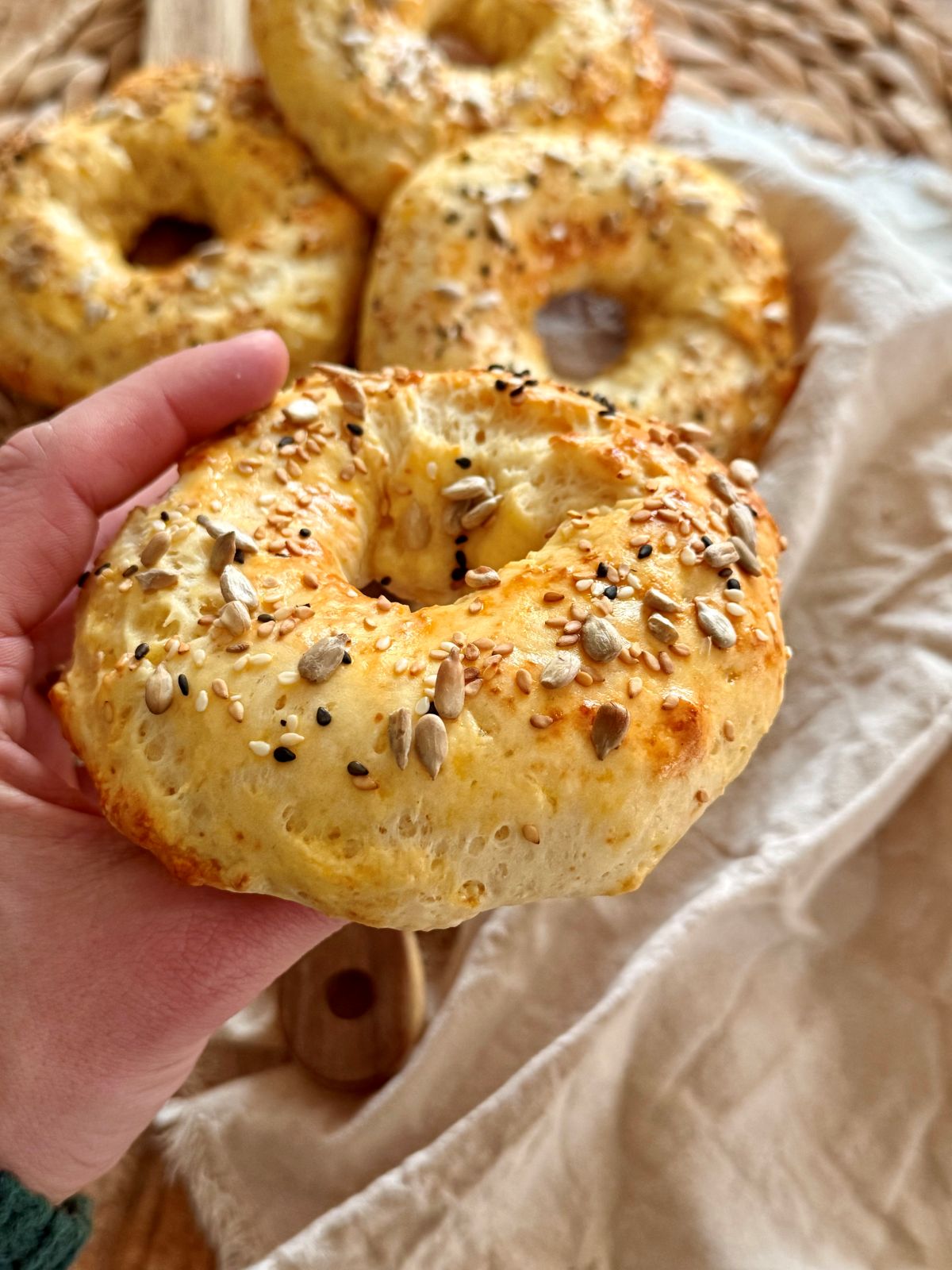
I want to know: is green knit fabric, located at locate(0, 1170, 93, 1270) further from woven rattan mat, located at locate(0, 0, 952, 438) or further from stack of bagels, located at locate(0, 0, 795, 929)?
woven rattan mat, located at locate(0, 0, 952, 438)

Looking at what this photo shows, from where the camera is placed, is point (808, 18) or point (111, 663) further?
point (808, 18)

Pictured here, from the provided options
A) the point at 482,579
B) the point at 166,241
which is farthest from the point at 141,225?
the point at 482,579

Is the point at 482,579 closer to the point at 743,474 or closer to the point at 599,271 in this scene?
the point at 743,474

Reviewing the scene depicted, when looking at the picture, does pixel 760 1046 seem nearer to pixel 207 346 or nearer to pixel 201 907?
pixel 201 907

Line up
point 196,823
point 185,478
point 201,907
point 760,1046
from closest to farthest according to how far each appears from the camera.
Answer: point 196,823 < point 201,907 < point 185,478 < point 760,1046

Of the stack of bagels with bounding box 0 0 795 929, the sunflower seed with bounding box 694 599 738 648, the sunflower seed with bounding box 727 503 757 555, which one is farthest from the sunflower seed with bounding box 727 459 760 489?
the sunflower seed with bounding box 694 599 738 648

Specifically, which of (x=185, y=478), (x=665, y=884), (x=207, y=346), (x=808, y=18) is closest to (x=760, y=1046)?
(x=665, y=884)

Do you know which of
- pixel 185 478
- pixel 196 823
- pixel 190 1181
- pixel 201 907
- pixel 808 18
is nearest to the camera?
pixel 196 823

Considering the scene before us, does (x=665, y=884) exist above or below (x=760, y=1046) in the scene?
above
